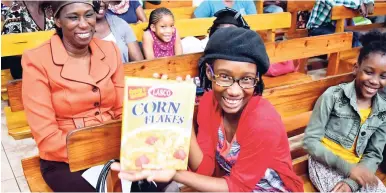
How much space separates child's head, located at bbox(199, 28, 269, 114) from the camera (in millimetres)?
1116

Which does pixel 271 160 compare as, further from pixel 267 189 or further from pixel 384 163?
pixel 384 163

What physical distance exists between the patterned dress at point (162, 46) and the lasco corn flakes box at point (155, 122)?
1.78 metres

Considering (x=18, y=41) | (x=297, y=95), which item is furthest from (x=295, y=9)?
(x=18, y=41)

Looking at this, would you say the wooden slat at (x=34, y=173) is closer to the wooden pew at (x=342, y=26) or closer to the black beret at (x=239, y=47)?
the black beret at (x=239, y=47)

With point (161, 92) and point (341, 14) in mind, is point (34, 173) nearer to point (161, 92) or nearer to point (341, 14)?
point (161, 92)

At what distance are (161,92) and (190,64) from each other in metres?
1.23

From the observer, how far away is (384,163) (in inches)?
72.4

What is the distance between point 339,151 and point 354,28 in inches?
122

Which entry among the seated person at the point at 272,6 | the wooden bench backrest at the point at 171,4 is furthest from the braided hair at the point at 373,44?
the seated person at the point at 272,6

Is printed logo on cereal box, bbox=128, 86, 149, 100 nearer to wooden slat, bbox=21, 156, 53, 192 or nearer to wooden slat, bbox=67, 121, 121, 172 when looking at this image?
wooden slat, bbox=67, 121, 121, 172

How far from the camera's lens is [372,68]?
62.4 inches

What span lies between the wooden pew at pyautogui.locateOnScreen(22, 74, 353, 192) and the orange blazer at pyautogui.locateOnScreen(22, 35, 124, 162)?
0.62ft

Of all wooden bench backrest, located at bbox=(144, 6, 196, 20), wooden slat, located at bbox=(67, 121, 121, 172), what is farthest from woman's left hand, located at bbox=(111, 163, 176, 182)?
wooden bench backrest, located at bbox=(144, 6, 196, 20)

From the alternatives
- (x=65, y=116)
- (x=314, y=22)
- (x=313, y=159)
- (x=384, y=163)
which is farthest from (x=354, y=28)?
(x=65, y=116)
